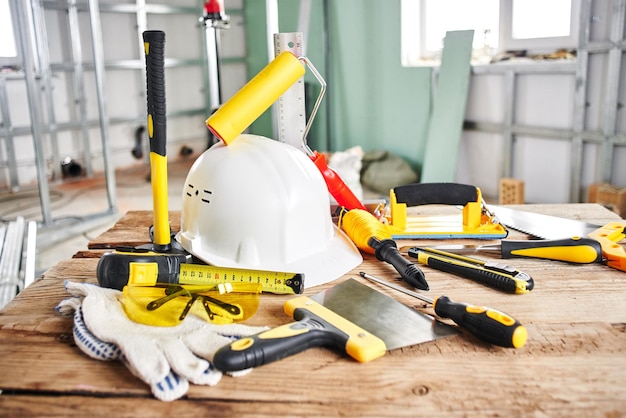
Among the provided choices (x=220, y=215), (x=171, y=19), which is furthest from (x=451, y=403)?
(x=171, y=19)

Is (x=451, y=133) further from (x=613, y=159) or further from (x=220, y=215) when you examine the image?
(x=220, y=215)

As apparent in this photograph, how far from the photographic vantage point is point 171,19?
521 cm

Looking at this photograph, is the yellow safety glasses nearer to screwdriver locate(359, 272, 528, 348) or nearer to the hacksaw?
screwdriver locate(359, 272, 528, 348)

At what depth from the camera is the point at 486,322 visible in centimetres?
78

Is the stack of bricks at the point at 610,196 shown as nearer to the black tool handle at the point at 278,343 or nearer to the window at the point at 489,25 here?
the window at the point at 489,25

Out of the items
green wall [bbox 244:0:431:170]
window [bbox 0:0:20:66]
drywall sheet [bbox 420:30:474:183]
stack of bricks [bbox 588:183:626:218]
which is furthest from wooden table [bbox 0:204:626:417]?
window [bbox 0:0:20:66]

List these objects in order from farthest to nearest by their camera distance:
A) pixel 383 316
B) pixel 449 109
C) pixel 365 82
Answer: pixel 365 82
pixel 449 109
pixel 383 316

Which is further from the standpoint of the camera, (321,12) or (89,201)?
(321,12)

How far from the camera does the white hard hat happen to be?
1.01 meters

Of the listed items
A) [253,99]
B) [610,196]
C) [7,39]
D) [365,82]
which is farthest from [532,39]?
[7,39]

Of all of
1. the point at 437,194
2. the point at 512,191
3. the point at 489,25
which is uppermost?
the point at 489,25

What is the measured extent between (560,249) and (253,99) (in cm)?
64

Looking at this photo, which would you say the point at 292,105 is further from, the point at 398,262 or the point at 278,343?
the point at 278,343

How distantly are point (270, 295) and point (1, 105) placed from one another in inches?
159
